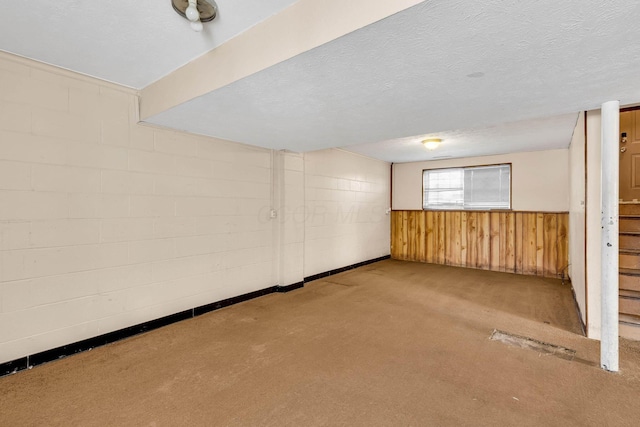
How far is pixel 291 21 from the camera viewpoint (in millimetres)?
1692

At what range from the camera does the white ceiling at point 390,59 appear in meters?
1.41

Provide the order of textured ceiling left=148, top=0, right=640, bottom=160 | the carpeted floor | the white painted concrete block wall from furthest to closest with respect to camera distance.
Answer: the white painted concrete block wall, the carpeted floor, textured ceiling left=148, top=0, right=640, bottom=160

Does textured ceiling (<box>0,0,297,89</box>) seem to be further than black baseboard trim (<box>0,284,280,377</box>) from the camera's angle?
No

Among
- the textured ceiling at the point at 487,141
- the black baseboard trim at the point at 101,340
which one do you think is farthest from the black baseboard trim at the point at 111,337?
the textured ceiling at the point at 487,141

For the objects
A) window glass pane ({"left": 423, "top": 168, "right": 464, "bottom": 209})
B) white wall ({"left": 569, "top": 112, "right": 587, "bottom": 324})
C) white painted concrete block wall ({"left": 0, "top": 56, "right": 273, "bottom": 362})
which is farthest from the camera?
window glass pane ({"left": 423, "top": 168, "right": 464, "bottom": 209})

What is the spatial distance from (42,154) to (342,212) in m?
4.30

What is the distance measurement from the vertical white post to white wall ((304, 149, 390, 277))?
11.7 ft

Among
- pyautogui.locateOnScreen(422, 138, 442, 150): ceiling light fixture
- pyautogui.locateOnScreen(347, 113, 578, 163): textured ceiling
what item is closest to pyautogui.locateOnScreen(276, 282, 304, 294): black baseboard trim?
pyautogui.locateOnScreen(347, 113, 578, 163): textured ceiling

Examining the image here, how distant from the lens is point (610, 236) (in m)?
2.29

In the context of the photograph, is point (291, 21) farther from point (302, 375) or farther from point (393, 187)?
point (393, 187)

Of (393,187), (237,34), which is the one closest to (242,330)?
(237,34)

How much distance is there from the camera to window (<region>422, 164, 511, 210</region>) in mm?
5859

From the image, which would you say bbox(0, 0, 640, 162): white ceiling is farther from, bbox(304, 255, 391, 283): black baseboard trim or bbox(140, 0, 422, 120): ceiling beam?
bbox(304, 255, 391, 283): black baseboard trim

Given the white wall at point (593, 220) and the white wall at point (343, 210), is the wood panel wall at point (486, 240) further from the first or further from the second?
the white wall at point (593, 220)
